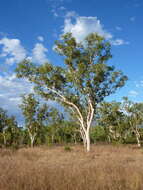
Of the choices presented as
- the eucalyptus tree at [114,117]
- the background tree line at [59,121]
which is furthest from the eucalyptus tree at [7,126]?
the eucalyptus tree at [114,117]

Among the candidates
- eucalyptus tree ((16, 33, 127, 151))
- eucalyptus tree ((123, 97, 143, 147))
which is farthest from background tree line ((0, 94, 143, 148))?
eucalyptus tree ((16, 33, 127, 151))

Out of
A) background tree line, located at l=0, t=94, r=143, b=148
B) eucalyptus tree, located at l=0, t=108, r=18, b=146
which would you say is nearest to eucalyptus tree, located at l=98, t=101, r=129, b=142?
background tree line, located at l=0, t=94, r=143, b=148

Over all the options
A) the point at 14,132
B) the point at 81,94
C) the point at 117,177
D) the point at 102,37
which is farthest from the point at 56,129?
the point at 117,177

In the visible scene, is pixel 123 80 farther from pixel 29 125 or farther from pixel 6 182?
pixel 29 125

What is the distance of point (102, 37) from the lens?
24719 mm

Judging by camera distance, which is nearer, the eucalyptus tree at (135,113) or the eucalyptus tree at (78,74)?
the eucalyptus tree at (78,74)

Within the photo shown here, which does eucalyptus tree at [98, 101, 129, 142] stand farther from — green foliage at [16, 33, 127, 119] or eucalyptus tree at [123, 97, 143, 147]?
green foliage at [16, 33, 127, 119]

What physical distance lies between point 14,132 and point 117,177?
48969 millimetres

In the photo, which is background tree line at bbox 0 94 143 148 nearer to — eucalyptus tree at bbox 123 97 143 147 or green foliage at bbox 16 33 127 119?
eucalyptus tree at bbox 123 97 143 147

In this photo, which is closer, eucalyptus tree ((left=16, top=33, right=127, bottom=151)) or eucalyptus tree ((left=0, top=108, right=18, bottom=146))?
eucalyptus tree ((left=16, top=33, right=127, bottom=151))

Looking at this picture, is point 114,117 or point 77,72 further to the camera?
point 114,117

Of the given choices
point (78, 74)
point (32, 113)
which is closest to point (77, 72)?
point (78, 74)

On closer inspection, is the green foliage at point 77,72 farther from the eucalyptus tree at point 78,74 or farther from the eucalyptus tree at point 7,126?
the eucalyptus tree at point 7,126

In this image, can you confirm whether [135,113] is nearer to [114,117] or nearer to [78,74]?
[114,117]
